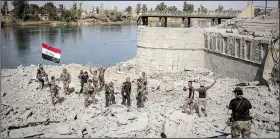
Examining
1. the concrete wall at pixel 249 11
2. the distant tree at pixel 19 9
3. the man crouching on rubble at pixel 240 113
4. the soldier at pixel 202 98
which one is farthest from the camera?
the distant tree at pixel 19 9

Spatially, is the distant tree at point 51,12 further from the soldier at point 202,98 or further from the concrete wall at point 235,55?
the soldier at point 202,98

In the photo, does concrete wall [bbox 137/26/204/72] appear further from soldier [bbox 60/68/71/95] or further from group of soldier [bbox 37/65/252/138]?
soldier [bbox 60/68/71/95]

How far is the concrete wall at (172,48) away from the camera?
23.7 m

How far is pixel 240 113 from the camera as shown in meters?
7.86

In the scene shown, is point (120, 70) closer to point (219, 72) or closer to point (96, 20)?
point (219, 72)

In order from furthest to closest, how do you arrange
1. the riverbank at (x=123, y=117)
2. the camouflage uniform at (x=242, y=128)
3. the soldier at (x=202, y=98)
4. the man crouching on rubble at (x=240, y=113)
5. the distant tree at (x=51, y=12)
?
the distant tree at (x=51, y=12) < the soldier at (x=202, y=98) < the riverbank at (x=123, y=117) < the camouflage uniform at (x=242, y=128) < the man crouching on rubble at (x=240, y=113)

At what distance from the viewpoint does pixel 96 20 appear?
102 metres

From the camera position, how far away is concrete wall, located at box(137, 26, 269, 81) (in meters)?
18.7

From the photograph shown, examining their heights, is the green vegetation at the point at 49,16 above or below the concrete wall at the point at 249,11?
above

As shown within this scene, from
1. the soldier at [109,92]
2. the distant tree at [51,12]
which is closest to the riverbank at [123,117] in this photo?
the soldier at [109,92]

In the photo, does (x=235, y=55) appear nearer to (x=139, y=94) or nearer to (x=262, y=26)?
(x=262, y=26)

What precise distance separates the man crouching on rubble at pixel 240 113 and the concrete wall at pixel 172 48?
1581cm

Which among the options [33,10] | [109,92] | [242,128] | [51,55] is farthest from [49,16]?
[242,128]

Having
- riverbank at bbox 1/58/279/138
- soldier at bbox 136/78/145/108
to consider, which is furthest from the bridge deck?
soldier at bbox 136/78/145/108
